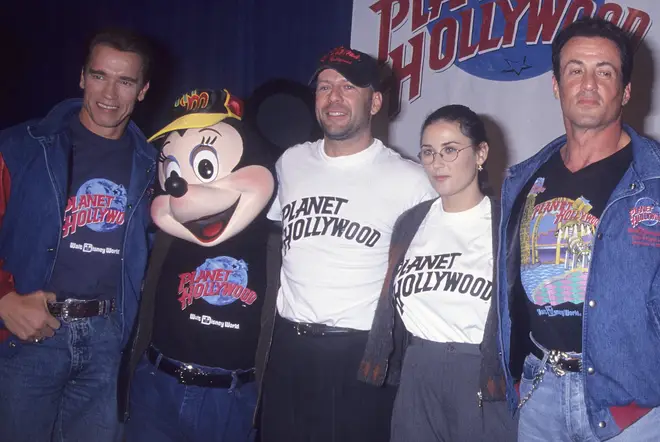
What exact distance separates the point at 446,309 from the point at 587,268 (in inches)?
18.3

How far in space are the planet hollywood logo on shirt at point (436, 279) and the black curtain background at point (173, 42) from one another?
2.17 m

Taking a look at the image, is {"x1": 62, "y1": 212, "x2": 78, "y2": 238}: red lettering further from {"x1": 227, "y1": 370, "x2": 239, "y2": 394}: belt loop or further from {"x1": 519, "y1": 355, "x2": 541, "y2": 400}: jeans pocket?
{"x1": 519, "y1": 355, "x2": 541, "y2": 400}: jeans pocket

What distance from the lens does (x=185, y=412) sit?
2.08 meters

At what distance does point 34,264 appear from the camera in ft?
7.09

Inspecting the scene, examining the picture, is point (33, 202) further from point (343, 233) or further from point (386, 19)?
point (386, 19)

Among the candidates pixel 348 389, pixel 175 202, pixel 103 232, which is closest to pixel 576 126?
pixel 348 389

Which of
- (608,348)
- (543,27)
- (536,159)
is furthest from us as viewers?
(543,27)

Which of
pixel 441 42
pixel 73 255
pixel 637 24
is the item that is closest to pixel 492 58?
pixel 441 42

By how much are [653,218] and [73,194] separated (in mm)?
1897

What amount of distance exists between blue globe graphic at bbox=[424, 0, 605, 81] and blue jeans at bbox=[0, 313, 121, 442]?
250 cm

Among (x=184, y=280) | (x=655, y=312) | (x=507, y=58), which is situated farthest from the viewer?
(x=507, y=58)

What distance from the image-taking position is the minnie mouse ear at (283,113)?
3.56 meters

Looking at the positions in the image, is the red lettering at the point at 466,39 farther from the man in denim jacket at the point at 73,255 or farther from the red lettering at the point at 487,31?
the man in denim jacket at the point at 73,255

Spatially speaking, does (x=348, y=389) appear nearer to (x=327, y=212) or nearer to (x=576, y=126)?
(x=327, y=212)
